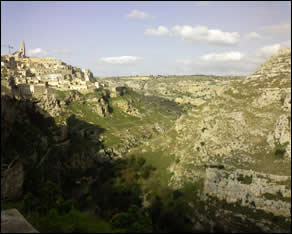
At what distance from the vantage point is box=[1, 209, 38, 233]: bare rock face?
7.13 meters

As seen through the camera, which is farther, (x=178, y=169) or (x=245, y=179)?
(x=178, y=169)

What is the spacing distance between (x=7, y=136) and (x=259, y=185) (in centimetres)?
4479

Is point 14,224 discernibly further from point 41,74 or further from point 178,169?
point 41,74

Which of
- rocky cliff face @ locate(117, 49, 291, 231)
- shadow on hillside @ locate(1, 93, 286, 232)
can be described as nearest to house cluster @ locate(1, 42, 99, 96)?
shadow on hillside @ locate(1, 93, 286, 232)

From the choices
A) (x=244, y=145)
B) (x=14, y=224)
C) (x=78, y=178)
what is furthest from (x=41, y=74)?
(x=14, y=224)

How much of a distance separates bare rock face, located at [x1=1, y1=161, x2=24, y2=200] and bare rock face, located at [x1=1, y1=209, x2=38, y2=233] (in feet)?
107

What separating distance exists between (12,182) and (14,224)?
35731 mm

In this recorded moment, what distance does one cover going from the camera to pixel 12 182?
3803cm

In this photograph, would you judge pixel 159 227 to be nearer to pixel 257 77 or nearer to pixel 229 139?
pixel 229 139

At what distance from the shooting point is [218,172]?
154 ft

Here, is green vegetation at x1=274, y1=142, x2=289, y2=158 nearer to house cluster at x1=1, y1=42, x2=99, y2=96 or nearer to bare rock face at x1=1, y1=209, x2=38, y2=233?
bare rock face at x1=1, y1=209, x2=38, y2=233

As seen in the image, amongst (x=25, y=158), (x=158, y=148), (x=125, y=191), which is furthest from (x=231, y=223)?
(x=25, y=158)

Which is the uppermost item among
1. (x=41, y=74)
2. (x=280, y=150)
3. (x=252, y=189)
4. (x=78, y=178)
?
(x=41, y=74)

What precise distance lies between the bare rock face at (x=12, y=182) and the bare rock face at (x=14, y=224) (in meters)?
32.6
